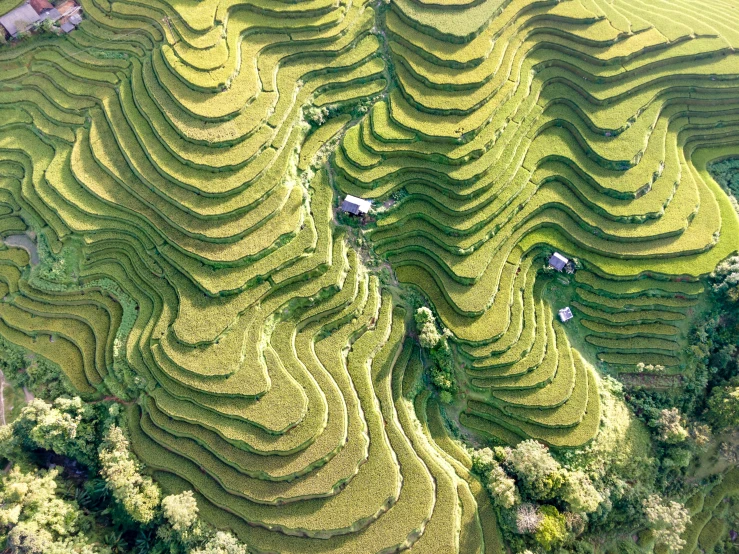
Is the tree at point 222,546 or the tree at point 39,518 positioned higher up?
the tree at point 222,546

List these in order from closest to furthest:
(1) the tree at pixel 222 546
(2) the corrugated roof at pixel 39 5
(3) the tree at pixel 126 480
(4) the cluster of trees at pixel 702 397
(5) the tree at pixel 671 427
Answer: (1) the tree at pixel 222 546 → (3) the tree at pixel 126 480 → (5) the tree at pixel 671 427 → (4) the cluster of trees at pixel 702 397 → (2) the corrugated roof at pixel 39 5

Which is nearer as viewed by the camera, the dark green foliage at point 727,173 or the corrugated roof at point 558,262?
the corrugated roof at point 558,262

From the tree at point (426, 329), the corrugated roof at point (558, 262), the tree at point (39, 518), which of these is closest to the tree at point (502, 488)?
the tree at point (426, 329)

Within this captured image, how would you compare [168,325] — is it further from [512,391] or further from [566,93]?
[566,93]

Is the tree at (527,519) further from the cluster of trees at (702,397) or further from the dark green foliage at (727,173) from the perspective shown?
the dark green foliage at (727,173)

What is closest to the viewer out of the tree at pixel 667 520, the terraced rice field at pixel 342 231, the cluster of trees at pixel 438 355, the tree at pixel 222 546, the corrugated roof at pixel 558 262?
the tree at pixel 222 546

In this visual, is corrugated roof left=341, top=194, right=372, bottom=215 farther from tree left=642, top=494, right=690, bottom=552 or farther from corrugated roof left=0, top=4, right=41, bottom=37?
corrugated roof left=0, top=4, right=41, bottom=37

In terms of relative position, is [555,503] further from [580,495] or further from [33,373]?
[33,373]
